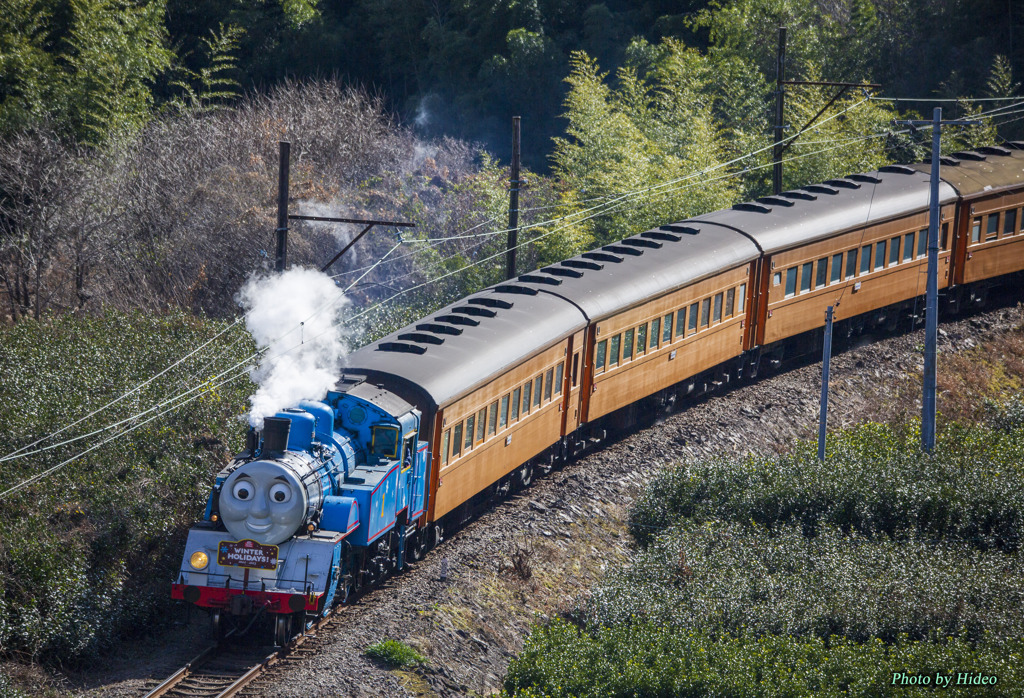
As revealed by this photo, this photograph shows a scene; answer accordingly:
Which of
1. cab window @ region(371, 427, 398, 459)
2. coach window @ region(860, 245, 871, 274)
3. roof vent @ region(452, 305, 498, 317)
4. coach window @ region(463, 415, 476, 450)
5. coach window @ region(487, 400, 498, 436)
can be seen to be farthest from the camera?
coach window @ region(860, 245, 871, 274)

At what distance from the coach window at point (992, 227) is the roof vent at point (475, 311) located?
15916mm

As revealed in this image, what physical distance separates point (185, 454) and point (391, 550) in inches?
171

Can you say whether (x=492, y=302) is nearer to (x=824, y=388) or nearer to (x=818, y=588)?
(x=824, y=388)

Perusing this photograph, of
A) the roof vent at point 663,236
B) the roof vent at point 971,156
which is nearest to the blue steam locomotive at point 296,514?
the roof vent at point 663,236

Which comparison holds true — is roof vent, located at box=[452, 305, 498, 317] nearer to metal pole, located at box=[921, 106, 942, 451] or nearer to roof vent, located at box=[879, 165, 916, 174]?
metal pole, located at box=[921, 106, 942, 451]

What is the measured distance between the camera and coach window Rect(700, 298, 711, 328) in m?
23.8

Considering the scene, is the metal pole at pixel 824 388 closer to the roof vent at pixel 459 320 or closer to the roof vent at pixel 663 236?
the roof vent at pixel 663 236

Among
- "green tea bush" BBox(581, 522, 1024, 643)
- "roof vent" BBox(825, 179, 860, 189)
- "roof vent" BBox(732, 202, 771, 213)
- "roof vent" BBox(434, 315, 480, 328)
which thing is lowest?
"green tea bush" BBox(581, 522, 1024, 643)

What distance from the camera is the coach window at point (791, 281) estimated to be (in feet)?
83.9

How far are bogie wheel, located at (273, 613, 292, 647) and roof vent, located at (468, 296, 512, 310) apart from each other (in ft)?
24.0

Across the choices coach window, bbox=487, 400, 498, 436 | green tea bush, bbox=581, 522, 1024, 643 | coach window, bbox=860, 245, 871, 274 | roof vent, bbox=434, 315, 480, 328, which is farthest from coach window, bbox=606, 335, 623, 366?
coach window, bbox=860, 245, 871, 274

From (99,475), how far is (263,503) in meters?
4.83

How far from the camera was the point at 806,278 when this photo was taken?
26047 millimetres

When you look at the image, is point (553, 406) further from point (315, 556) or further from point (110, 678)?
point (110, 678)
